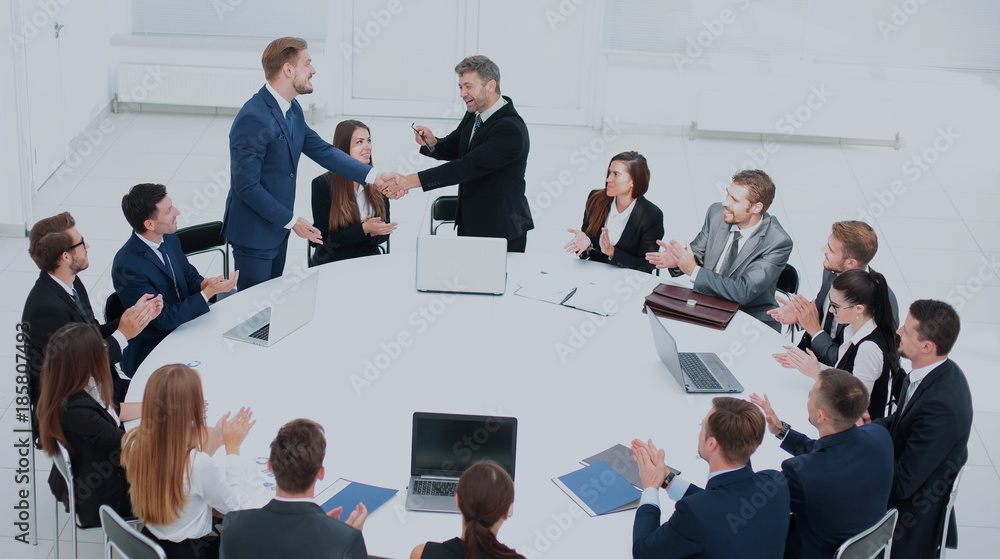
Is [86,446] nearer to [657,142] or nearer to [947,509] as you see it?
[947,509]

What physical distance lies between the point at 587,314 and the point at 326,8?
595 cm

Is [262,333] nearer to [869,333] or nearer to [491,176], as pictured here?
[491,176]

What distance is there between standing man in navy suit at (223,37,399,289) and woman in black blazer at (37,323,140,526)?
5.42 feet

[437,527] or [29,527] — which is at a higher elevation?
[437,527]

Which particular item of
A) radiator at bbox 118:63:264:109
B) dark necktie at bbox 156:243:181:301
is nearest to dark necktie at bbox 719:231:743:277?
dark necktie at bbox 156:243:181:301

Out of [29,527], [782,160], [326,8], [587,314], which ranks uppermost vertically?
[326,8]

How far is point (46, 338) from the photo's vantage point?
3.94 m

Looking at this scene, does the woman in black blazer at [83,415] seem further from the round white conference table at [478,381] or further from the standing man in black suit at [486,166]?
the standing man in black suit at [486,166]

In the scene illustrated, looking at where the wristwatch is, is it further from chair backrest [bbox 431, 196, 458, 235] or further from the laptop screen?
chair backrest [bbox 431, 196, 458, 235]

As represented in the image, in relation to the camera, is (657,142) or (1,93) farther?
(657,142)

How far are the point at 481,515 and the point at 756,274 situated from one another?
254cm

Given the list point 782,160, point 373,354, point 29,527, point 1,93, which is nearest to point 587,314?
point 373,354

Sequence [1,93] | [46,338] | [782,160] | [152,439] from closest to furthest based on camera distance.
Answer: [152,439] < [46,338] < [1,93] < [782,160]

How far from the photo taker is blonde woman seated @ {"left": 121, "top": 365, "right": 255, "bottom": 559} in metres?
3.11
